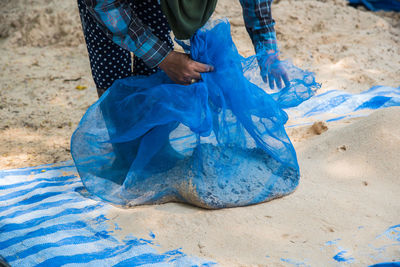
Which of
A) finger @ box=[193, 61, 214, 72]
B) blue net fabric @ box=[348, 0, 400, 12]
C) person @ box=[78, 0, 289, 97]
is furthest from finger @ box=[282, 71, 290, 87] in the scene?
blue net fabric @ box=[348, 0, 400, 12]

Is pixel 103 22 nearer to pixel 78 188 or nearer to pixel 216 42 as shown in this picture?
pixel 216 42

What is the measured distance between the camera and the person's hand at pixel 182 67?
126 cm

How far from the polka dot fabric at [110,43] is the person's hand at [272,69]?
374mm

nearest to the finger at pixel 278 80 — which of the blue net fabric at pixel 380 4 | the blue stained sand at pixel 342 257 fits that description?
the blue stained sand at pixel 342 257

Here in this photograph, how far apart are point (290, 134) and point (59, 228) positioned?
1.12m

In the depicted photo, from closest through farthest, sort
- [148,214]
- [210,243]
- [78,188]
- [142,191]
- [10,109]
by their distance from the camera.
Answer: [210,243], [148,214], [142,191], [78,188], [10,109]

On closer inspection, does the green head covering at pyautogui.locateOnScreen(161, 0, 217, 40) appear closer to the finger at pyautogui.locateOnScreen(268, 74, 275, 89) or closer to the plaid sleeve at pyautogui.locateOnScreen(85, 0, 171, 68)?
the plaid sleeve at pyautogui.locateOnScreen(85, 0, 171, 68)

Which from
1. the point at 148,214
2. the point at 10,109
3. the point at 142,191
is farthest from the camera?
the point at 10,109

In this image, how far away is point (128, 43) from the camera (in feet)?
3.96

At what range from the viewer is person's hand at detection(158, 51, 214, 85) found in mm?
1257

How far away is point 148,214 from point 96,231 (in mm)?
170

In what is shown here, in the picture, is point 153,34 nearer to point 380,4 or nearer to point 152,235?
point 152,235

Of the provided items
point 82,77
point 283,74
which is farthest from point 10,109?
point 283,74

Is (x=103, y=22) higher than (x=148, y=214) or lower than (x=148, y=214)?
higher
